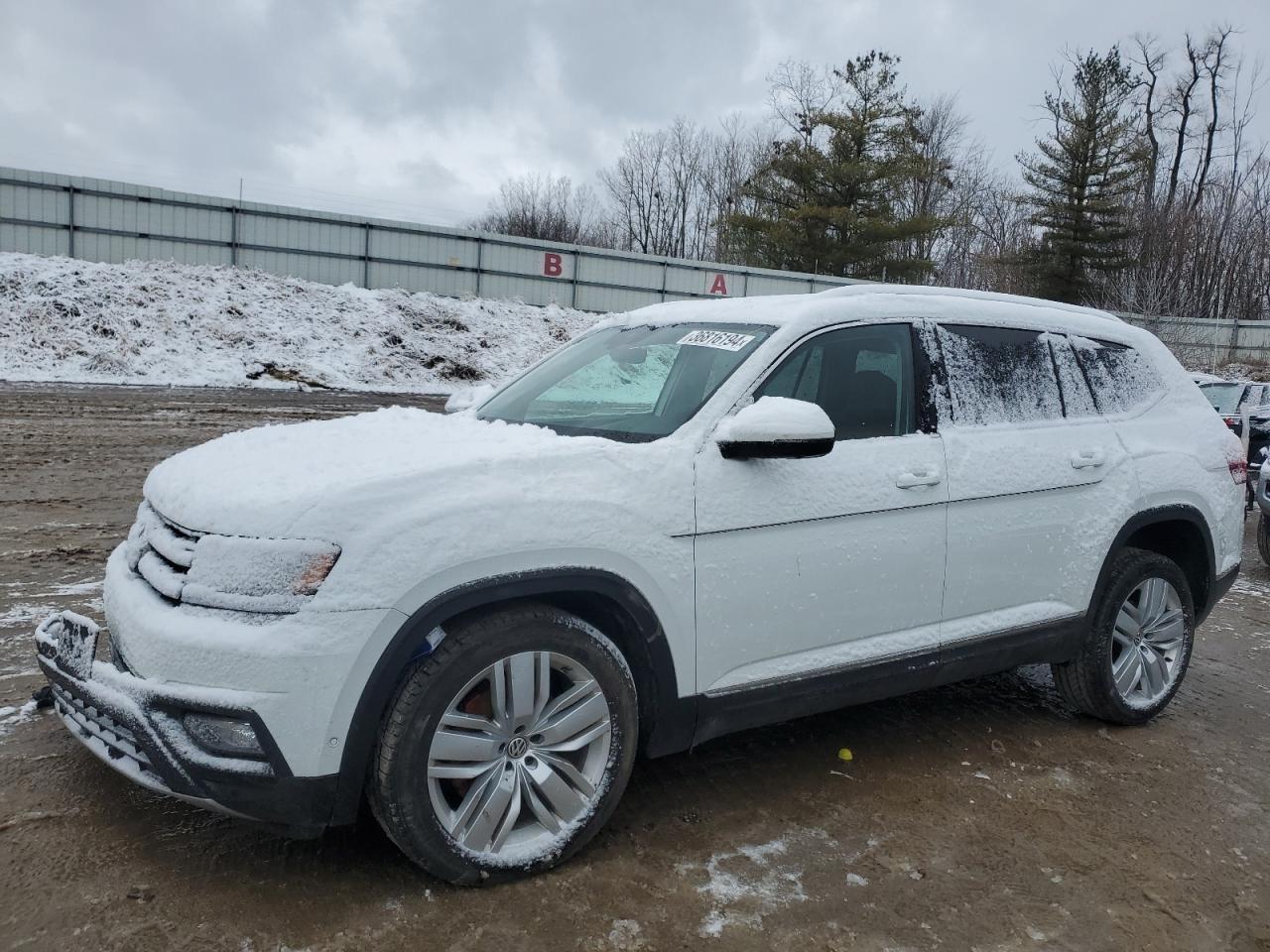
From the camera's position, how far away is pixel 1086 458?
4.06 meters

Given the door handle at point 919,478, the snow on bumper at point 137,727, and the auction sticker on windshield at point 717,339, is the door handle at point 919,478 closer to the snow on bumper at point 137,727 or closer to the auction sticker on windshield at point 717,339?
the auction sticker on windshield at point 717,339

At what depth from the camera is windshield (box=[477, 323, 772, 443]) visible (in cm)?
336

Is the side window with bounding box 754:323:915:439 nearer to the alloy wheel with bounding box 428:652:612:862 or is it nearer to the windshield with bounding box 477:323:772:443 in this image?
the windshield with bounding box 477:323:772:443

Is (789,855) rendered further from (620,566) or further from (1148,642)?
(1148,642)

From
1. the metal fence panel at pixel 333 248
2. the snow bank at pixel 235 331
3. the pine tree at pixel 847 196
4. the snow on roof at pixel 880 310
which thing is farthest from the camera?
the pine tree at pixel 847 196

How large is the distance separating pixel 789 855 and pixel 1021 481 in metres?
1.72

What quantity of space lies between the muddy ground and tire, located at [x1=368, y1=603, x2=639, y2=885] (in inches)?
5.9

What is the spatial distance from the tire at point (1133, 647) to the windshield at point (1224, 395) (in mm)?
9722

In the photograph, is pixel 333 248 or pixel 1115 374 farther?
pixel 333 248

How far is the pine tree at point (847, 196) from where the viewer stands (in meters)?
37.1

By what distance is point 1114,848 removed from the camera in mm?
3271

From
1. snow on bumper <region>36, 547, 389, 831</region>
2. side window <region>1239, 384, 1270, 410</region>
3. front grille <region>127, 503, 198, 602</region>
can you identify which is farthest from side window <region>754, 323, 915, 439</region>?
side window <region>1239, 384, 1270, 410</region>

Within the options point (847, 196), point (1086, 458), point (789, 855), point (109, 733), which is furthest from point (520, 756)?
point (847, 196)

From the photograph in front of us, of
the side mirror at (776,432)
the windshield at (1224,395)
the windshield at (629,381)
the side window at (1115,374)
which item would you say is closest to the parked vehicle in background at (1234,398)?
the windshield at (1224,395)
